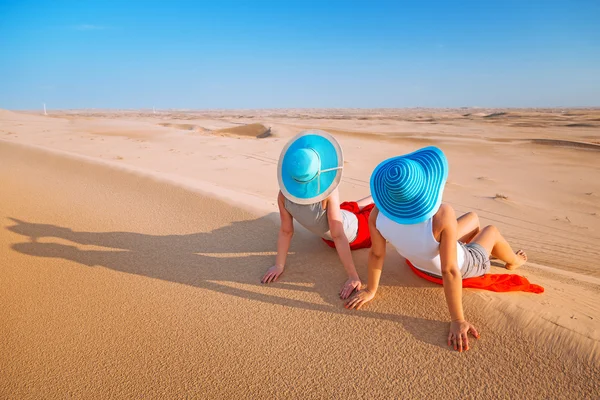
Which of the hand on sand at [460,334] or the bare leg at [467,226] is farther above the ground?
the bare leg at [467,226]

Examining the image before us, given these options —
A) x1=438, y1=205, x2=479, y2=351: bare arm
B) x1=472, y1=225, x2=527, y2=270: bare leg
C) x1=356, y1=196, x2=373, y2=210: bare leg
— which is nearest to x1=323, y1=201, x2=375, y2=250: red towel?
x1=356, y1=196, x2=373, y2=210: bare leg

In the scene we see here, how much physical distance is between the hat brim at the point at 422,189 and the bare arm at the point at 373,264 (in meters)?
0.26

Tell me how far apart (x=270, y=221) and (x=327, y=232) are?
3.36 feet

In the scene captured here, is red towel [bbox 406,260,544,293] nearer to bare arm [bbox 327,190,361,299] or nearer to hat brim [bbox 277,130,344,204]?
bare arm [bbox 327,190,361,299]

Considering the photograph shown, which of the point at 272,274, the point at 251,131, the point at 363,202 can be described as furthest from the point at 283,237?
the point at 251,131

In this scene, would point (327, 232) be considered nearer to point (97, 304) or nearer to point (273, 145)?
point (97, 304)

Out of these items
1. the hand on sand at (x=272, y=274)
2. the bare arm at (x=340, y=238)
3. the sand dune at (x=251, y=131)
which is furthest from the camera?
the sand dune at (x=251, y=131)

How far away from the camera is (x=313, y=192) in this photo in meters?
2.35

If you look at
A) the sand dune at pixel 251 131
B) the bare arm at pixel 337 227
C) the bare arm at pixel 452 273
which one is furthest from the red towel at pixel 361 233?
the sand dune at pixel 251 131

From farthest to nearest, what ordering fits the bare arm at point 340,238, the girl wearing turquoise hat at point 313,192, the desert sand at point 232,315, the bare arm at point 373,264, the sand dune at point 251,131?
the sand dune at point 251,131 → the bare arm at point 340,238 → the girl wearing turquoise hat at point 313,192 → the bare arm at point 373,264 → the desert sand at point 232,315

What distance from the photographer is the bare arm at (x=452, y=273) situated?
1.85m

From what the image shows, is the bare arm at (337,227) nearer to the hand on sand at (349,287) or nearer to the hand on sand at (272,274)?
the hand on sand at (349,287)

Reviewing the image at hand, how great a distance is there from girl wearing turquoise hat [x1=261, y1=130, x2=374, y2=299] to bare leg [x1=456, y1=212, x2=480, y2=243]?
2.64 feet

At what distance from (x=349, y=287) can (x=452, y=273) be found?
702 mm
